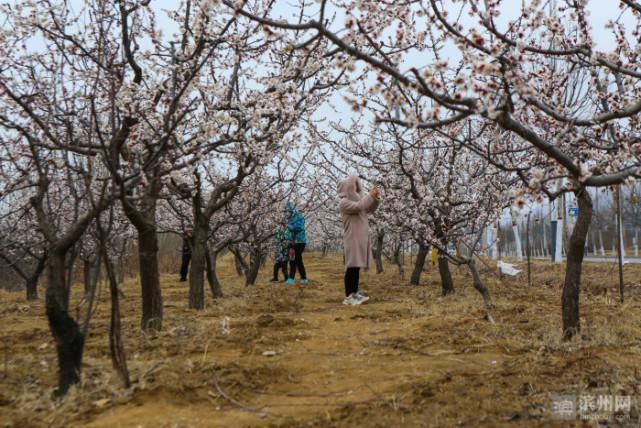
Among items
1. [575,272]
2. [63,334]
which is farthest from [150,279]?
[575,272]

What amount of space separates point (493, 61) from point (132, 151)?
3401mm

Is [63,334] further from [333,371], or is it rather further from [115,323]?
[333,371]

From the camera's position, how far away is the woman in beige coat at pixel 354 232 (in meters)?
7.18

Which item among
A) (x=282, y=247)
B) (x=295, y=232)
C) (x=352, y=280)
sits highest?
(x=295, y=232)

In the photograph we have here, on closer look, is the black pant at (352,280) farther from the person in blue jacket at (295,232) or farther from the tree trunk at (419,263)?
the person in blue jacket at (295,232)

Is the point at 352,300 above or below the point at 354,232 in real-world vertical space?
below

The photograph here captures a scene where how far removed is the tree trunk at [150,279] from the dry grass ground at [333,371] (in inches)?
7.2

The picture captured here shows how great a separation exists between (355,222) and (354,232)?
0.15 meters

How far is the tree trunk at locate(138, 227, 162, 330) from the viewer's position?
4801 mm

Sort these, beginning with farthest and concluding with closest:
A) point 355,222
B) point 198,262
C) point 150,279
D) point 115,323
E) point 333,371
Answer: point 355,222
point 198,262
point 150,279
point 333,371
point 115,323

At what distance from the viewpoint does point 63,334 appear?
3.05 meters

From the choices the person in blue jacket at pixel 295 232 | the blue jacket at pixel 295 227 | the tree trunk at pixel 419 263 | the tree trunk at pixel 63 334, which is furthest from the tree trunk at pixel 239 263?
the tree trunk at pixel 63 334

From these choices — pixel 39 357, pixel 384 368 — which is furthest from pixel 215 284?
pixel 384 368

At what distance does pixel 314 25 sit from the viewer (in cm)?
256
